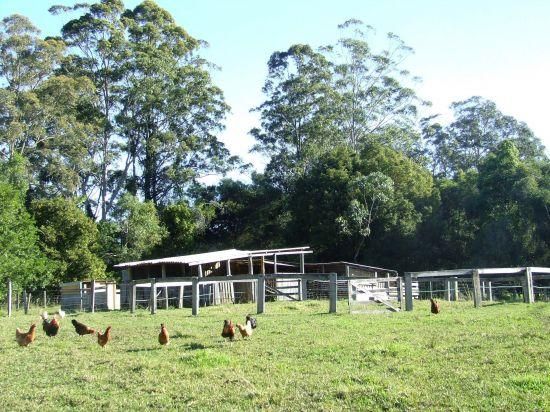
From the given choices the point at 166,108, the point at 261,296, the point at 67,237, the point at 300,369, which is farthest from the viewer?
the point at 166,108

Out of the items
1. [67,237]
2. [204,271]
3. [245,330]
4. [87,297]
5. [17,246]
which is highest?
[67,237]

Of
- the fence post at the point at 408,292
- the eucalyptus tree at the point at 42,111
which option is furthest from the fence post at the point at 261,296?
the eucalyptus tree at the point at 42,111

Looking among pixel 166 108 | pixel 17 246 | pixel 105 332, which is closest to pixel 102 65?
pixel 166 108

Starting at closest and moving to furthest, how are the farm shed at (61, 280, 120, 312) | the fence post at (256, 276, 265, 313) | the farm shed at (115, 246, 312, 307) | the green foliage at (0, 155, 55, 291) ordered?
the fence post at (256, 276, 265, 313), the green foliage at (0, 155, 55, 291), the farm shed at (61, 280, 120, 312), the farm shed at (115, 246, 312, 307)

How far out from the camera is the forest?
130 feet

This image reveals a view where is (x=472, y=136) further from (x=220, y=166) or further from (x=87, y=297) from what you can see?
(x=87, y=297)

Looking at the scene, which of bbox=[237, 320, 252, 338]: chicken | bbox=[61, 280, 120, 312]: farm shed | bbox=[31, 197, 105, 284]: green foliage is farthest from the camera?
bbox=[31, 197, 105, 284]: green foliage

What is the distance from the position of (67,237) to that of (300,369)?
34.0 metres

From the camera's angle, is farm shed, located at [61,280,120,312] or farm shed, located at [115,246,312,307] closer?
farm shed, located at [61,280,120,312]

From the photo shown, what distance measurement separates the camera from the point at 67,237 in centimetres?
4016

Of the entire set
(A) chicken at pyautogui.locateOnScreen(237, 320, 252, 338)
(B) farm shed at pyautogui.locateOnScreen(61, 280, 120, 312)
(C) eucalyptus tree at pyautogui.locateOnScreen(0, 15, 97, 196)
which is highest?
(C) eucalyptus tree at pyautogui.locateOnScreen(0, 15, 97, 196)


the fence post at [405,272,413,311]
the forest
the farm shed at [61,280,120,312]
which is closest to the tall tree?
the forest

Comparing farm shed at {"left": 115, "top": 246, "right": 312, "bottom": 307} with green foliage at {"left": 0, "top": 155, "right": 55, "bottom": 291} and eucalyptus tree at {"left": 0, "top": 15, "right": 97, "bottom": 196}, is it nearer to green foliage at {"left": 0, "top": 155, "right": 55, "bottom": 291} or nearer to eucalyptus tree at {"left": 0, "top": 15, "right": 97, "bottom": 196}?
green foliage at {"left": 0, "top": 155, "right": 55, "bottom": 291}

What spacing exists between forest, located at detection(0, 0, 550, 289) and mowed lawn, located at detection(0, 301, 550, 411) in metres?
22.1
